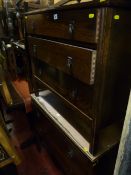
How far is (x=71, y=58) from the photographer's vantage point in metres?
0.77

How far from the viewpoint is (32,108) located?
166 cm

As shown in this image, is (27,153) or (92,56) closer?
(92,56)

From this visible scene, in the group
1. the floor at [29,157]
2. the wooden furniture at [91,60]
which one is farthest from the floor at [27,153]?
the wooden furniture at [91,60]

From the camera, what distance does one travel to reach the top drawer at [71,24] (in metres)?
0.60

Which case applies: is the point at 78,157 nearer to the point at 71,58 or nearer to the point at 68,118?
the point at 68,118

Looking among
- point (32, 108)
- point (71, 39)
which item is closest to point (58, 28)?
point (71, 39)

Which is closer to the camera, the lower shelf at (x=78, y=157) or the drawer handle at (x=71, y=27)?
the drawer handle at (x=71, y=27)

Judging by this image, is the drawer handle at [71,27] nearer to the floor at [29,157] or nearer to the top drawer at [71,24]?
the top drawer at [71,24]

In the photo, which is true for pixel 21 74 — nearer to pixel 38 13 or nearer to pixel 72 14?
pixel 38 13

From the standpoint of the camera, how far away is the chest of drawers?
1.94 feet

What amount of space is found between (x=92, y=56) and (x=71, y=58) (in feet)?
0.53

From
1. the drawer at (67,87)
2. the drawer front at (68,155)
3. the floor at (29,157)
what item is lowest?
the floor at (29,157)

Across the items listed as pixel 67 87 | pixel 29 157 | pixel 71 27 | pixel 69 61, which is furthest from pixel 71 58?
pixel 29 157

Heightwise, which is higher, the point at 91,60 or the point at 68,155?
the point at 91,60
